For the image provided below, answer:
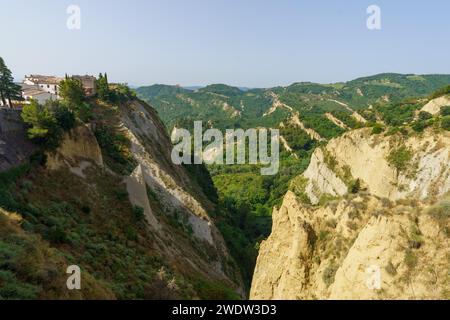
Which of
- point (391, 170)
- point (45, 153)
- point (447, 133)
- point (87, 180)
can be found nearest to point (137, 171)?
point (87, 180)

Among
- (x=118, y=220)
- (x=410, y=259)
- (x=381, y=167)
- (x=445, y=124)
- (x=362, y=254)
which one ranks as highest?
(x=445, y=124)

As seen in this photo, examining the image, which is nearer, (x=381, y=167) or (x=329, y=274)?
(x=329, y=274)

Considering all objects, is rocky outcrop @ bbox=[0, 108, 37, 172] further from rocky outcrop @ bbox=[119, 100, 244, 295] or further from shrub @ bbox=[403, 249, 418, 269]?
shrub @ bbox=[403, 249, 418, 269]

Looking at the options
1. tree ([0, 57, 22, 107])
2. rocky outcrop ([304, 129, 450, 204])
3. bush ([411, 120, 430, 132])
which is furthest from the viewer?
bush ([411, 120, 430, 132])

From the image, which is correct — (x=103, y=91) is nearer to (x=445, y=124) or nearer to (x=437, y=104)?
(x=445, y=124)

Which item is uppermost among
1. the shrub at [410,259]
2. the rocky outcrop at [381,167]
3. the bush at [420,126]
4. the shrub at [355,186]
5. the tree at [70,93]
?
the tree at [70,93]

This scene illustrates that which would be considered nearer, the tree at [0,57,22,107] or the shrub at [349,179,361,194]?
the tree at [0,57,22,107]

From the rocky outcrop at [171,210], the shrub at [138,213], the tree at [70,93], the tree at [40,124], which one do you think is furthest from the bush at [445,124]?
the tree at [40,124]

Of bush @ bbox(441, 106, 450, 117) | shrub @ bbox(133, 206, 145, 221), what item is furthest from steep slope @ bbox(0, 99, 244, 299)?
bush @ bbox(441, 106, 450, 117)

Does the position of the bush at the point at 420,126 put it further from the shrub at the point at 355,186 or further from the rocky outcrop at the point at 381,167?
the shrub at the point at 355,186

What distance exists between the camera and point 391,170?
55938 mm

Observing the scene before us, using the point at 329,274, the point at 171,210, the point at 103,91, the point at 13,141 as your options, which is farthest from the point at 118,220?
the point at 103,91
